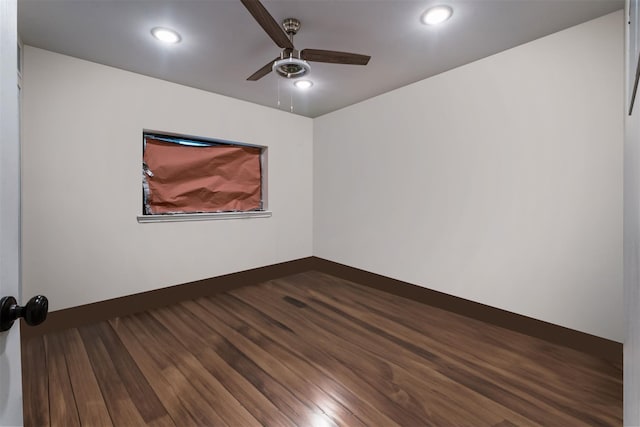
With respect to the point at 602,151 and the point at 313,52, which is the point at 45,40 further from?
the point at 602,151

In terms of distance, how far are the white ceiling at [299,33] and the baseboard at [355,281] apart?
2.24 metres

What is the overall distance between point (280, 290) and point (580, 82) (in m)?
3.36

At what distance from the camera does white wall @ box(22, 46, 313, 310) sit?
2252 mm

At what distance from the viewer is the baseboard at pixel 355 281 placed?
205 cm

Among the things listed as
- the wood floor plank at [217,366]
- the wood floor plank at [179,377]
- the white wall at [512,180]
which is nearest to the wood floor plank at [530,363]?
the white wall at [512,180]

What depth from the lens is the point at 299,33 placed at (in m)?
2.09

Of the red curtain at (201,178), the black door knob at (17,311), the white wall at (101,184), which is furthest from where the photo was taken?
the red curtain at (201,178)

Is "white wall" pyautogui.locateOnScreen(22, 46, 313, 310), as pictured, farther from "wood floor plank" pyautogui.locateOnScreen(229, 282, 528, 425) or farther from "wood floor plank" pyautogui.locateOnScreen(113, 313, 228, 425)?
"wood floor plank" pyautogui.locateOnScreen(229, 282, 528, 425)

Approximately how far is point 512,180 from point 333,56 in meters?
1.82

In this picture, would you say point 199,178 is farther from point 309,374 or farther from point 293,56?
point 309,374

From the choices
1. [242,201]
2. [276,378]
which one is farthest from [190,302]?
[276,378]

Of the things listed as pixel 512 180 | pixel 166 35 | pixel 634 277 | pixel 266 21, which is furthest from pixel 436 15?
pixel 166 35

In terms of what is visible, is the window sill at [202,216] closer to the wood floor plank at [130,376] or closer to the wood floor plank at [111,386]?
the wood floor plank at [130,376]

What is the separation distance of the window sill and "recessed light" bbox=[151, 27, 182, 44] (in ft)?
5.41
